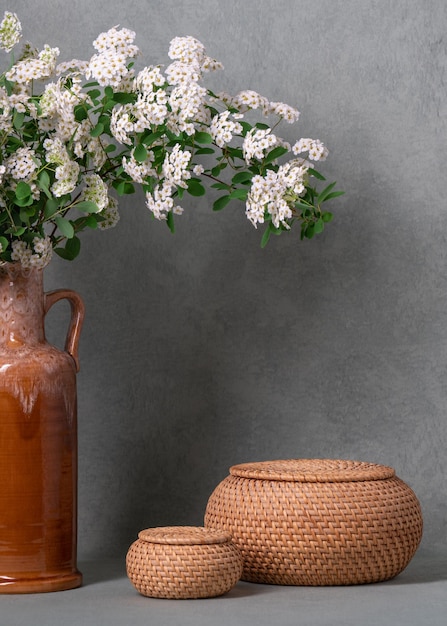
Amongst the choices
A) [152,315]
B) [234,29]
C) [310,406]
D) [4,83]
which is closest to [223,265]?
[152,315]

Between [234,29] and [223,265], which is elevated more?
[234,29]

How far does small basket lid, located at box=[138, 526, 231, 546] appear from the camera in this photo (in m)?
1.73

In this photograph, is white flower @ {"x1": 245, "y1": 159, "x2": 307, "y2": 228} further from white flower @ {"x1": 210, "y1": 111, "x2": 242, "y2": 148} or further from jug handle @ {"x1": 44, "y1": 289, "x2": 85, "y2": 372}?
jug handle @ {"x1": 44, "y1": 289, "x2": 85, "y2": 372}

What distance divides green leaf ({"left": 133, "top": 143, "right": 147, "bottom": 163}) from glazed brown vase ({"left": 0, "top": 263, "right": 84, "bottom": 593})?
11.5 inches

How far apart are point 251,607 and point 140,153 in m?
0.80

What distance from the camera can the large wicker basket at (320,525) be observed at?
1.79 m

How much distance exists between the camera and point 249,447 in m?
2.29

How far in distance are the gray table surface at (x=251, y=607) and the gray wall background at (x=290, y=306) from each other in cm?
39

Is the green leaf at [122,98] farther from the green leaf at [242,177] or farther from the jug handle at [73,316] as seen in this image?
the jug handle at [73,316]

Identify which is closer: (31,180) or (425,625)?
(425,625)

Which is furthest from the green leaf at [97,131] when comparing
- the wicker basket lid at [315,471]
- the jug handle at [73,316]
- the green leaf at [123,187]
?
the wicker basket lid at [315,471]

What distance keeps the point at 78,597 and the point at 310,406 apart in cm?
72

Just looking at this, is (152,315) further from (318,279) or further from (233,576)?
(233,576)

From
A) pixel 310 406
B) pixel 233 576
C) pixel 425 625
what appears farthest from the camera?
pixel 310 406
